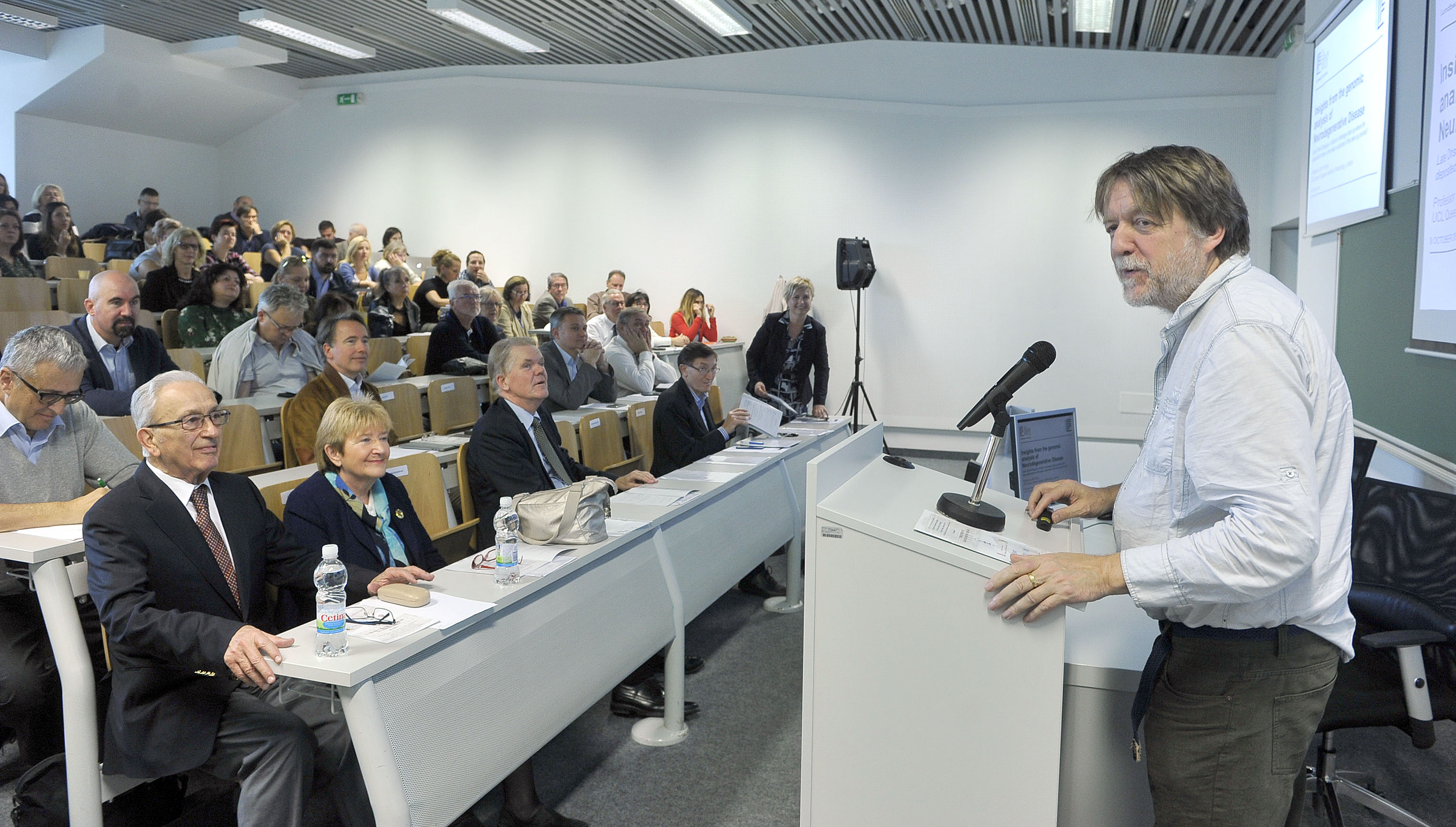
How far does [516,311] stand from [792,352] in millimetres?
2652

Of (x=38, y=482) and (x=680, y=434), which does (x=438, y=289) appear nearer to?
(x=680, y=434)

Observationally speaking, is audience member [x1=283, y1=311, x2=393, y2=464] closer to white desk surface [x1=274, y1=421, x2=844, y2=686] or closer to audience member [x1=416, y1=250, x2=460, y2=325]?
white desk surface [x1=274, y1=421, x2=844, y2=686]

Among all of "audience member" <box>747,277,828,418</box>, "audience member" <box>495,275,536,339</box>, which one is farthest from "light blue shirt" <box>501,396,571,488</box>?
"audience member" <box>495,275,536,339</box>

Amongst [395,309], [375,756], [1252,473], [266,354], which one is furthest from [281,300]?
[1252,473]

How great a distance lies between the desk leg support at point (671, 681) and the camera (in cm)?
293

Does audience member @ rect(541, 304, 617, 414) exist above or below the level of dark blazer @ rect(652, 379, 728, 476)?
above

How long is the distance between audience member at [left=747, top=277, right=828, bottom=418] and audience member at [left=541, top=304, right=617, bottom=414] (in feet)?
5.19

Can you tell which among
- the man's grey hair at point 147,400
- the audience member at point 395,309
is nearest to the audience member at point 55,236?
the audience member at point 395,309

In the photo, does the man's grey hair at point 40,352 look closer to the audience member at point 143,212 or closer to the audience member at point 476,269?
the audience member at point 476,269

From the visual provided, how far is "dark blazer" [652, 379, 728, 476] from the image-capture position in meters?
4.64

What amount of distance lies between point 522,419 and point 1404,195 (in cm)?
324

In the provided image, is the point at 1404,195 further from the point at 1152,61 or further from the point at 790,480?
the point at 1152,61

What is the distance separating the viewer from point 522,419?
343cm

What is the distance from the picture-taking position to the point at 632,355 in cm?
675
